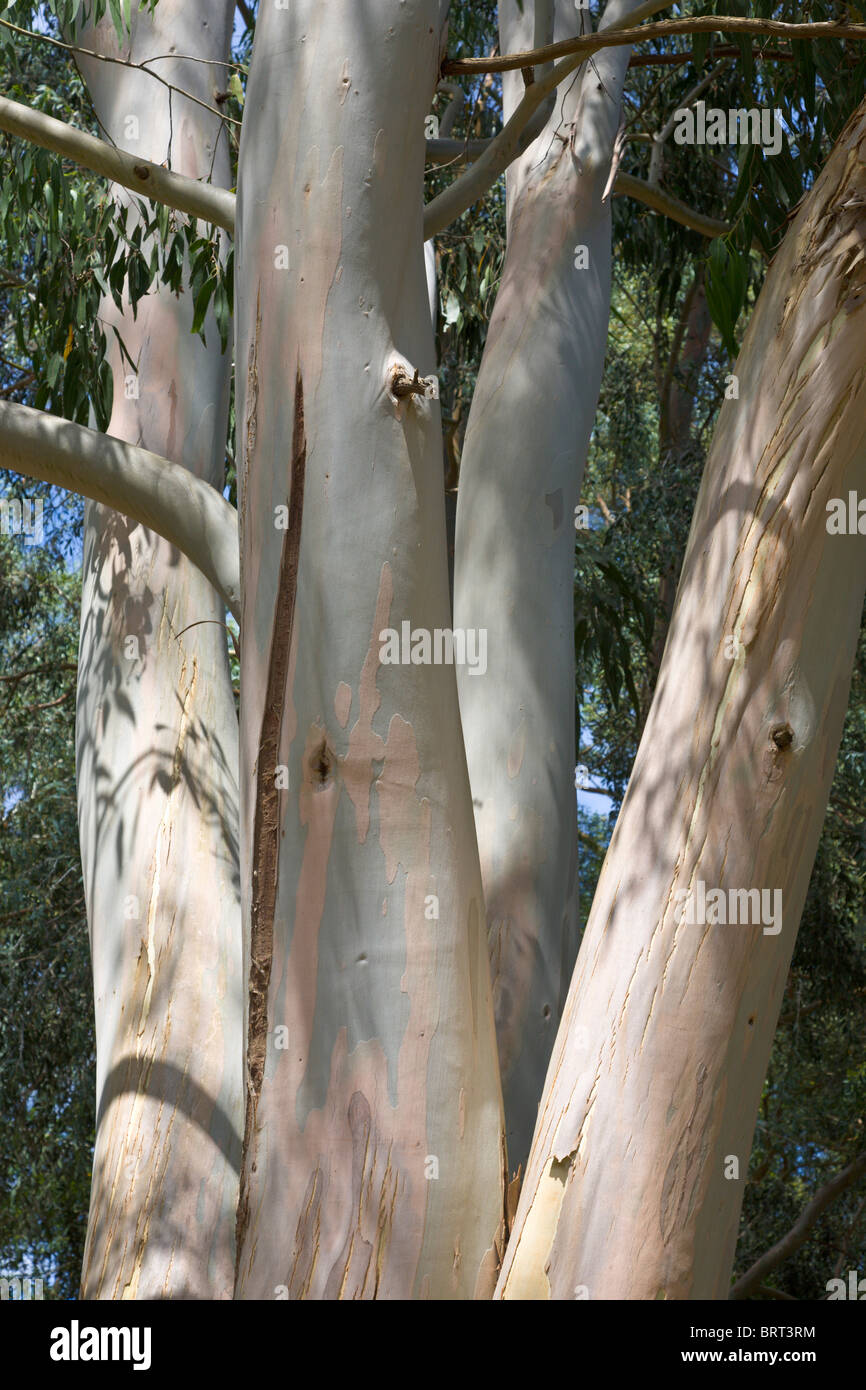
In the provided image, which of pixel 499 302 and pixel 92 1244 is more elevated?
pixel 499 302

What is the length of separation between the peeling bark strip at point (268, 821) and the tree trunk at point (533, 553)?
0.57m

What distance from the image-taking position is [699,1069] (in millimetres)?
1376

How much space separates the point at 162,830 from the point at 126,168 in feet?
3.76

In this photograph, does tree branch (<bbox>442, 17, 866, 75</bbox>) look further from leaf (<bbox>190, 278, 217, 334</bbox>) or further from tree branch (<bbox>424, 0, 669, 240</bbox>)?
leaf (<bbox>190, 278, 217, 334</bbox>)

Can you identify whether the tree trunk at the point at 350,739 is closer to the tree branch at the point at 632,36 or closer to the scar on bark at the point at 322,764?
the scar on bark at the point at 322,764

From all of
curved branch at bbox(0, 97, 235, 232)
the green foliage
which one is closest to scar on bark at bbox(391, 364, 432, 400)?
curved branch at bbox(0, 97, 235, 232)

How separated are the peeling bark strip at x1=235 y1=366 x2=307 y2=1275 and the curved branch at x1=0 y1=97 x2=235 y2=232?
0.75 metres

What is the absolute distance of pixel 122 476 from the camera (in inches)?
77.2

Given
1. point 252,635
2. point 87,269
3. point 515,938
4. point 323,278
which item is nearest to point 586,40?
point 323,278

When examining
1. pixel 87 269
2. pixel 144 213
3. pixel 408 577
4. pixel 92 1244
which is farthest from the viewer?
pixel 87 269

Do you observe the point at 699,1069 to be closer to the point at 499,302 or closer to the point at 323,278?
the point at 323,278

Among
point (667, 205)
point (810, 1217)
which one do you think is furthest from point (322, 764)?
point (810, 1217)

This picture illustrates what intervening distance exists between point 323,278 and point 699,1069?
93cm

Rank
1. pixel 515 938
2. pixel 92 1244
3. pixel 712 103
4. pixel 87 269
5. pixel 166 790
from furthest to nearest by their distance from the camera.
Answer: pixel 712 103 → pixel 87 269 → pixel 166 790 → pixel 92 1244 → pixel 515 938
